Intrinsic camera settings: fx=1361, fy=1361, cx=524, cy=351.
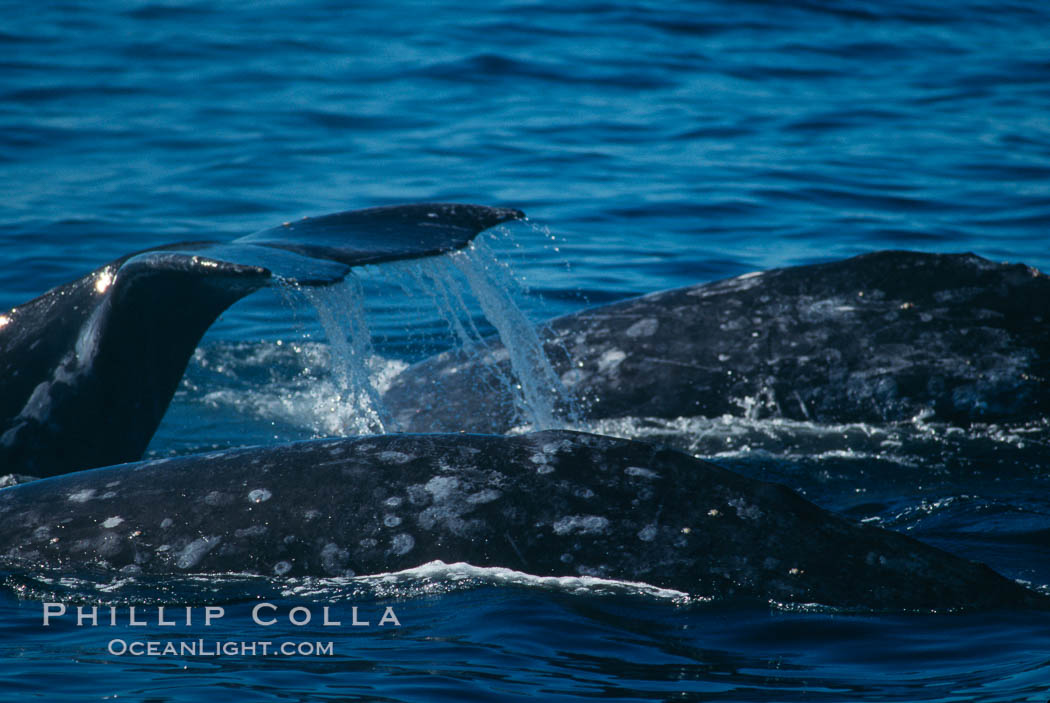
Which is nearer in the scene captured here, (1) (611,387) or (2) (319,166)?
(1) (611,387)

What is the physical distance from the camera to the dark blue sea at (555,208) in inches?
176

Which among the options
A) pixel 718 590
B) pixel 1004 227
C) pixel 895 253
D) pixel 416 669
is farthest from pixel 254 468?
pixel 1004 227

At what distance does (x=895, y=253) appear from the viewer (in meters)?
8.47

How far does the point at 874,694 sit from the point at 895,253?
4.77m

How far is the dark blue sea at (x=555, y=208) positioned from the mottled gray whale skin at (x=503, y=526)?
0.30 feet

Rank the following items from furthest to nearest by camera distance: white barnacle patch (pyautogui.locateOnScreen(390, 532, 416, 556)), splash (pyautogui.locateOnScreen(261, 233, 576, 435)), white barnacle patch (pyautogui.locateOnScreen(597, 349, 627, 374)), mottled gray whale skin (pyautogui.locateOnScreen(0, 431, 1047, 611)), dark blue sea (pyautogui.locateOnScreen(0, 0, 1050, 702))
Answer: white barnacle patch (pyautogui.locateOnScreen(597, 349, 627, 374))
splash (pyautogui.locateOnScreen(261, 233, 576, 435))
white barnacle patch (pyautogui.locateOnScreen(390, 532, 416, 556))
mottled gray whale skin (pyautogui.locateOnScreen(0, 431, 1047, 611))
dark blue sea (pyautogui.locateOnScreen(0, 0, 1050, 702))

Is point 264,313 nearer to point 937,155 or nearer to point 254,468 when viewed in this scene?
point 254,468

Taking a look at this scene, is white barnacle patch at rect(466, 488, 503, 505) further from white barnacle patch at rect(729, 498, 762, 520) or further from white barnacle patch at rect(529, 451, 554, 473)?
white barnacle patch at rect(729, 498, 762, 520)

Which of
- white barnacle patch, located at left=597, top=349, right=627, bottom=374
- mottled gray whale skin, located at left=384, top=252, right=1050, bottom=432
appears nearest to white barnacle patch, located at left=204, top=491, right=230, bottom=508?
mottled gray whale skin, located at left=384, top=252, right=1050, bottom=432

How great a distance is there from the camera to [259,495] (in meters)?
5.12

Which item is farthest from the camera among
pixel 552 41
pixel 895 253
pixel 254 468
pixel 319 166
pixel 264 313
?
pixel 552 41

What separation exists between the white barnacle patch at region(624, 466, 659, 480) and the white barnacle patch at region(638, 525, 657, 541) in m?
0.20

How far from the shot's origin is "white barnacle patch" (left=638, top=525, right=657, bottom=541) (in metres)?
4.82

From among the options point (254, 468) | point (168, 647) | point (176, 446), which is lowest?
point (176, 446)
